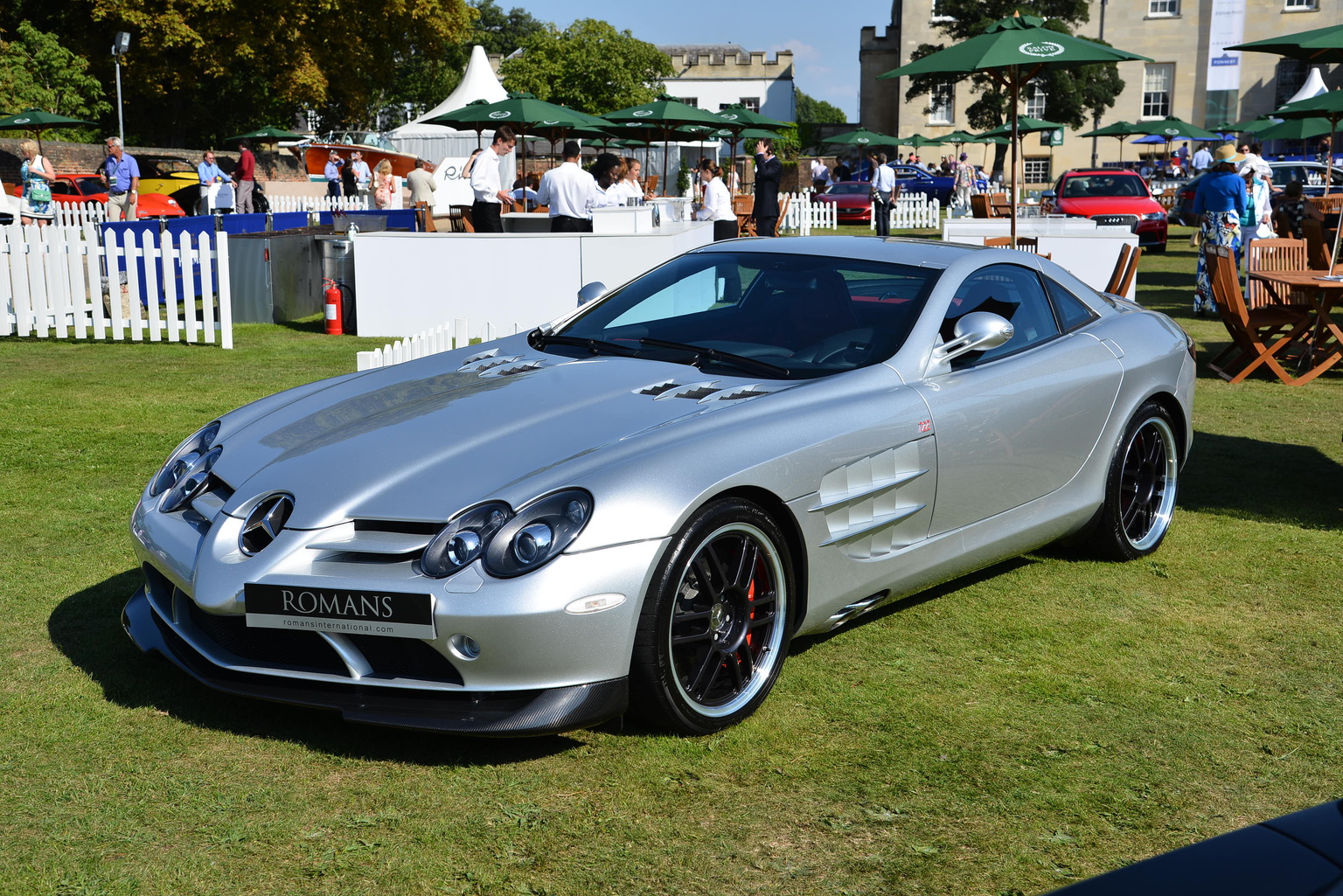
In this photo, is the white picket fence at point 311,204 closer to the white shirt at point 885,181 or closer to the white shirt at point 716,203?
the white shirt at point 716,203

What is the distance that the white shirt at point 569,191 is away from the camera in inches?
569

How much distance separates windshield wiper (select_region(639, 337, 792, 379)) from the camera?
4.39m

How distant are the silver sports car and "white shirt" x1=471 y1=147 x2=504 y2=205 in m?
10.3

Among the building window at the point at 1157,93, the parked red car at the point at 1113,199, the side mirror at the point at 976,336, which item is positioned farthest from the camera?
the building window at the point at 1157,93

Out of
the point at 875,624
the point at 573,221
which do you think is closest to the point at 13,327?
the point at 573,221

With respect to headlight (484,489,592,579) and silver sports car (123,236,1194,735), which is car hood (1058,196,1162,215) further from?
headlight (484,489,592,579)

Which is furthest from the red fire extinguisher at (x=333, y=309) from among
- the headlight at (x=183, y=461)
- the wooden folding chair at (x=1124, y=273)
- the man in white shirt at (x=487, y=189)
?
the headlight at (x=183, y=461)

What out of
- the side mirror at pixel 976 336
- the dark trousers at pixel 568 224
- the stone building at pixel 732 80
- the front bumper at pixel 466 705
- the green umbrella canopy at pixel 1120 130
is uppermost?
the stone building at pixel 732 80

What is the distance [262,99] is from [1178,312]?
39.8m

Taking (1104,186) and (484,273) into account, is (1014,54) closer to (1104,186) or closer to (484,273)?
(484,273)

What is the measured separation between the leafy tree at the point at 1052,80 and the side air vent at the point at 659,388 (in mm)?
60285

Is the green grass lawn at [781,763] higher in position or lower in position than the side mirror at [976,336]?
lower

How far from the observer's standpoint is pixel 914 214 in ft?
116

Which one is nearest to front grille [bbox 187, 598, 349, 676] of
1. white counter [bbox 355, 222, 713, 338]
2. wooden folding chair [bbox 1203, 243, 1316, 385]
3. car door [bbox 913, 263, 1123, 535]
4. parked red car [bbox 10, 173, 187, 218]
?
car door [bbox 913, 263, 1123, 535]
